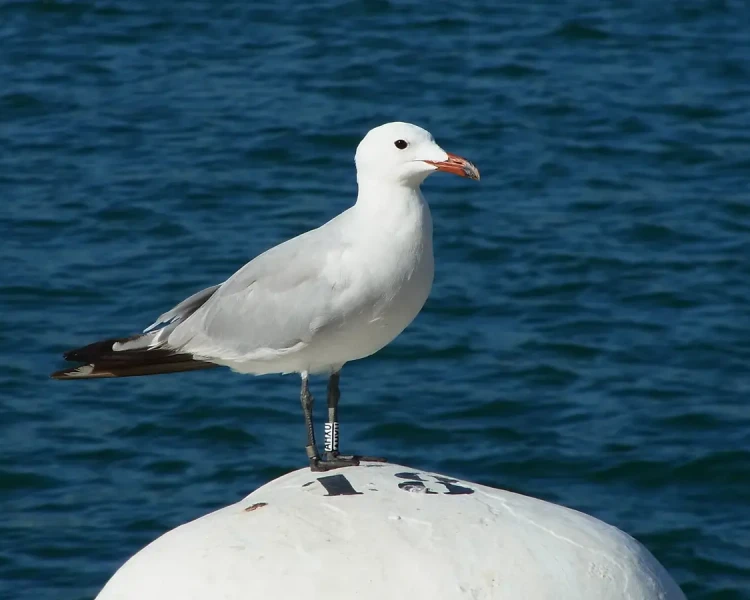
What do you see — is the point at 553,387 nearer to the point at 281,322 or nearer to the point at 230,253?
the point at 230,253

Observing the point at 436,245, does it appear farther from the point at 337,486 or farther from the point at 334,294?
the point at 337,486

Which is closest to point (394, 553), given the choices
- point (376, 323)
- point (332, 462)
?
point (376, 323)

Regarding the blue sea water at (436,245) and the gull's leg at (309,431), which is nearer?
the gull's leg at (309,431)

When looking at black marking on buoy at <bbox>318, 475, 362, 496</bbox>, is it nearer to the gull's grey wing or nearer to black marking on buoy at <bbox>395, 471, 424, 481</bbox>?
black marking on buoy at <bbox>395, 471, 424, 481</bbox>

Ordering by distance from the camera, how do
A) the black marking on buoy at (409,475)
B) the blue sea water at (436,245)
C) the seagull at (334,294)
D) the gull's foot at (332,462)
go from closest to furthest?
the black marking on buoy at (409,475), the seagull at (334,294), the gull's foot at (332,462), the blue sea water at (436,245)

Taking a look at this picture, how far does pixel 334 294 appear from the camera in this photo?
564 centimetres

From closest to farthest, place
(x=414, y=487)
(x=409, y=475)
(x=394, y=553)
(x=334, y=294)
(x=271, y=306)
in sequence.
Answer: (x=394, y=553)
(x=414, y=487)
(x=409, y=475)
(x=334, y=294)
(x=271, y=306)

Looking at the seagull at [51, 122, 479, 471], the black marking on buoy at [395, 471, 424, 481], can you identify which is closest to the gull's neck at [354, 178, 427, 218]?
the seagull at [51, 122, 479, 471]

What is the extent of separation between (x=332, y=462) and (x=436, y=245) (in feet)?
17.3

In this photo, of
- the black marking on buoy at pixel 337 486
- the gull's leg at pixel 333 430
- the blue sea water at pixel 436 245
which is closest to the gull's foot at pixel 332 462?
the gull's leg at pixel 333 430

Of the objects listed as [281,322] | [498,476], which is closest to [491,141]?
[498,476]

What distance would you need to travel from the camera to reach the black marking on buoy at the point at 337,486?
527 centimetres

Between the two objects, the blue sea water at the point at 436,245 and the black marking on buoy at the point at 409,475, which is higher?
the black marking on buoy at the point at 409,475

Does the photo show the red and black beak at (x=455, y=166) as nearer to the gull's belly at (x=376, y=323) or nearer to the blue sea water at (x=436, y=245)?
the gull's belly at (x=376, y=323)
